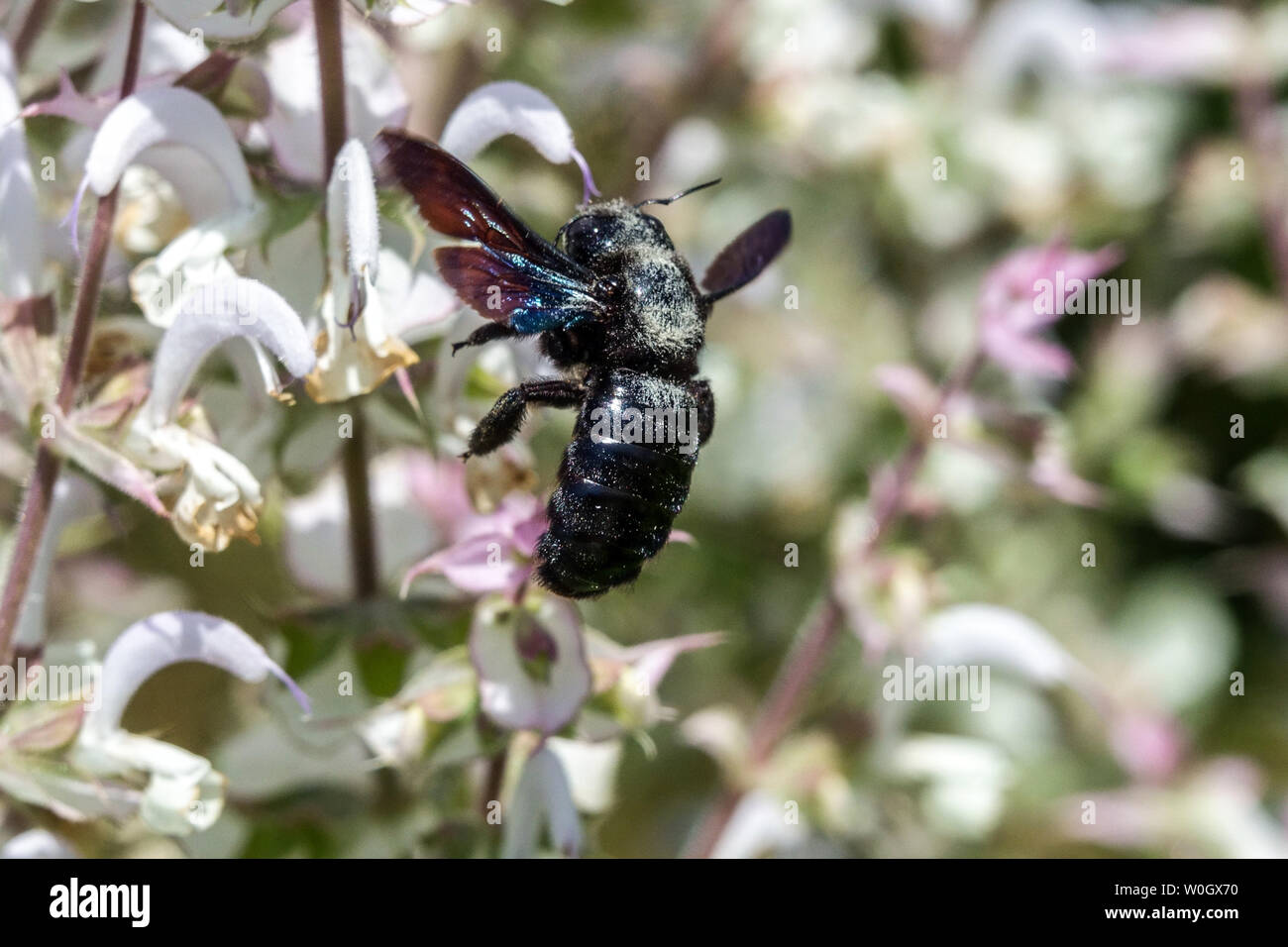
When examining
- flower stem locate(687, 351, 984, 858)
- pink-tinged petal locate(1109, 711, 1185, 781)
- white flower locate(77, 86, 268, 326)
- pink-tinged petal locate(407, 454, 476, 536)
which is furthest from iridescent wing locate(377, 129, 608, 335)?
pink-tinged petal locate(1109, 711, 1185, 781)

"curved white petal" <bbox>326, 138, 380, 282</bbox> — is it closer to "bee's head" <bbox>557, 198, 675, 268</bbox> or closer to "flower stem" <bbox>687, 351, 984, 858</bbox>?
"bee's head" <bbox>557, 198, 675, 268</bbox>

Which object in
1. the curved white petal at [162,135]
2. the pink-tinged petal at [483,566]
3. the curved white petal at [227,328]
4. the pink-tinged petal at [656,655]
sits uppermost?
the curved white petal at [162,135]

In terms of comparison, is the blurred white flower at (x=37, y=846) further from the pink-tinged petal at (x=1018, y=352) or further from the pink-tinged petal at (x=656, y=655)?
the pink-tinged petal at (x=1018, y=352)

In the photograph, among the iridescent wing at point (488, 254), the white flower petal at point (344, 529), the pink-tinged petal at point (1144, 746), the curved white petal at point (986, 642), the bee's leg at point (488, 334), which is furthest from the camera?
the pink-tinged petal at point (1144, 746)

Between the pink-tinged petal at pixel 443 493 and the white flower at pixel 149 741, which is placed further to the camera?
the pink-tinged petal at pixel 443 493

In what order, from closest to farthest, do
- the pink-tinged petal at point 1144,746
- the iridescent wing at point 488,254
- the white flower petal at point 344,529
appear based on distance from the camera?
the iridescent wing at point 488,254
the white flower petal at point 344,529
the pink-tinged petal at point 1144,746

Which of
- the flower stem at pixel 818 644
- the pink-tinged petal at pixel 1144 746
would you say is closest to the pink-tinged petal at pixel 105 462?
the flower stem at pixel 818 644
